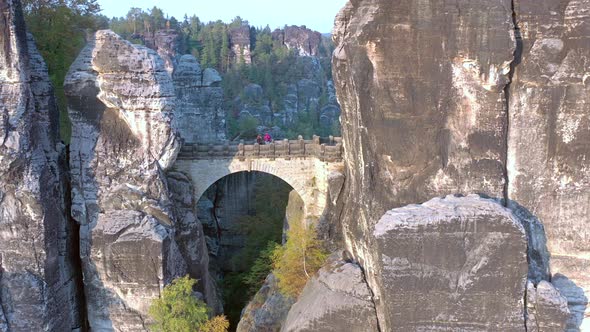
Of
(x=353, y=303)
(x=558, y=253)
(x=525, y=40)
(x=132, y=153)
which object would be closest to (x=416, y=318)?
(x=353, y=303)

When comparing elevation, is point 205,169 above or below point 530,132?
below

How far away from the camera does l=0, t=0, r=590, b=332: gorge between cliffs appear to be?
11789mm

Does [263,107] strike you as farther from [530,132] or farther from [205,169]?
[530,132]

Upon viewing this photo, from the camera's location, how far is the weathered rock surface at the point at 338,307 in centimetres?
1303

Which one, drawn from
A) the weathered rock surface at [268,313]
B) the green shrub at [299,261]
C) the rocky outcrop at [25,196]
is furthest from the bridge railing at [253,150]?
the rocky outcrop at [25,196]

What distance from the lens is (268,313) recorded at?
52.3 feet

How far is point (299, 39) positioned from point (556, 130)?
174 ft

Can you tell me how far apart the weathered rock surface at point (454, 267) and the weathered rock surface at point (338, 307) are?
47.3 inches

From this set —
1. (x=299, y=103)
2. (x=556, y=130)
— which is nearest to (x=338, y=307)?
(x=556, y=130)

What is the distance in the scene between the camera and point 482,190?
42.7 feet

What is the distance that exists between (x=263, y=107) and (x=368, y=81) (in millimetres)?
34078

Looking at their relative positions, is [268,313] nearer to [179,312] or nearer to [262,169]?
[179,312]

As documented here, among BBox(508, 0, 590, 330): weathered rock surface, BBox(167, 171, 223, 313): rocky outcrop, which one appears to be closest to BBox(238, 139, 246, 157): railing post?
BBox(167, 171, 223, 313): rocky outcrop

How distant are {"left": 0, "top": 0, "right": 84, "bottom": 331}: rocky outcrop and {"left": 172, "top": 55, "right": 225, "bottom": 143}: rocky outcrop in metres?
12.8
